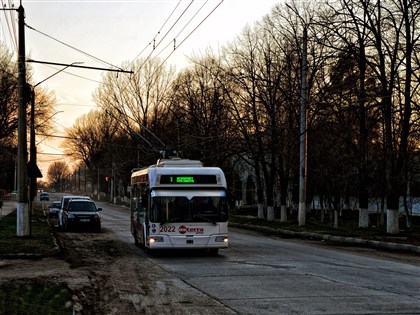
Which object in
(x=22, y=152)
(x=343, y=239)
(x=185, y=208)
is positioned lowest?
(x=343, y=239)

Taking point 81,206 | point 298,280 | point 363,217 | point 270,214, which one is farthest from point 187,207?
point 270,214

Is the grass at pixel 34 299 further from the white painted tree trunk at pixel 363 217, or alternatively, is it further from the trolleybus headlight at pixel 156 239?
the white painted tree trunk at pixel 363 217

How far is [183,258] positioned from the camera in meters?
18.2

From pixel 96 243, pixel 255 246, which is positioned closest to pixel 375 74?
pixel 255 246

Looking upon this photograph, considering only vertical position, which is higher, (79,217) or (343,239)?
(79,217)

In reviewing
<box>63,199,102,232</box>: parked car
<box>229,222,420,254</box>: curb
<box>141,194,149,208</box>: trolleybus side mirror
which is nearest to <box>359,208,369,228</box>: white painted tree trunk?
<box>229,222,420,254</box>: curb

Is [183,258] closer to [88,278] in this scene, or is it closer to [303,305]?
[88,278]

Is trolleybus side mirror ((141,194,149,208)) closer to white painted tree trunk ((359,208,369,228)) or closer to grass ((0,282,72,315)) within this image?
grass ((0,282,72,315))

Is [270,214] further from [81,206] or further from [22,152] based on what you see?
[22,152]

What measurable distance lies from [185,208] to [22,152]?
6646 mm

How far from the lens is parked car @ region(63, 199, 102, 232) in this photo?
3066 cm

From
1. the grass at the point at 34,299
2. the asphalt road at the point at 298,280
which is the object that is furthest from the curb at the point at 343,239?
the grass at the point at 34,299

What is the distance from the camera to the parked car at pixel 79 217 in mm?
30656

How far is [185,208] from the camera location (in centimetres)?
1864
